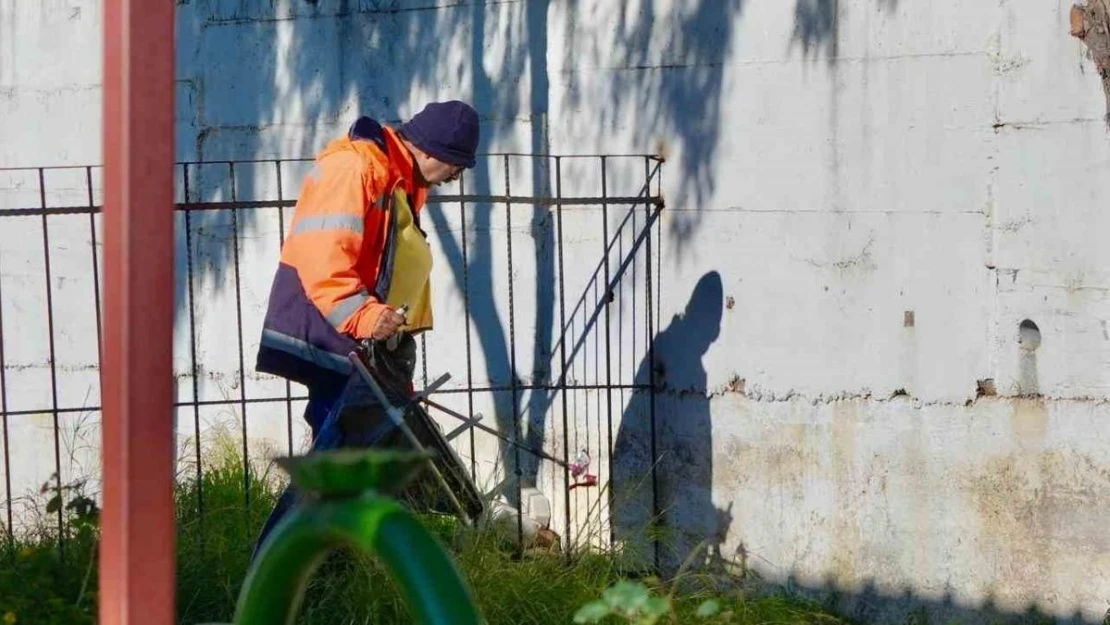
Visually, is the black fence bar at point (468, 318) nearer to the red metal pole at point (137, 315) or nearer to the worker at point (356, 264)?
the worker at point (356, 264)

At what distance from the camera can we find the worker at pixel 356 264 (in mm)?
4586

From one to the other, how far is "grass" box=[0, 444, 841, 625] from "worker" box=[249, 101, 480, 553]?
0.93 ft

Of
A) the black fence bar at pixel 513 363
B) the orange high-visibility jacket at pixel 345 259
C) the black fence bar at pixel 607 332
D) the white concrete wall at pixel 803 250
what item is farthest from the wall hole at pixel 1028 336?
the orange high-visibility jacket at pixel 345 259

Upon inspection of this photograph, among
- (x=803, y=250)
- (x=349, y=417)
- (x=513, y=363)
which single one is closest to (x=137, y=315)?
(x=349, y=417)

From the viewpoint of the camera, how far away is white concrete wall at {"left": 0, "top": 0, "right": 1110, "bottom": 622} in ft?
16.5

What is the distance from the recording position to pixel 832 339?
5578mm

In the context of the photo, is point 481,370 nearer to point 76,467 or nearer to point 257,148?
point 257,148

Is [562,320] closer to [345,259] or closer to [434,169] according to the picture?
[434,169]

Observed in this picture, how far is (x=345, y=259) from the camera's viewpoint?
4586 millimetres

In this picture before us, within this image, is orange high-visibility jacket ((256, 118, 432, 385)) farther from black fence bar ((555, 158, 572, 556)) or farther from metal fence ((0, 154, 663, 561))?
black fence bar ((555, 158, 572, 556))

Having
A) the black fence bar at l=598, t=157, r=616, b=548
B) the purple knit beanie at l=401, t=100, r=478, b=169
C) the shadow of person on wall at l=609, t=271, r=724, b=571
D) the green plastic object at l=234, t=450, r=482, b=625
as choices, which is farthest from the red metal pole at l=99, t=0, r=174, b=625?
the black fence bar at l=598, t=157, r=616, b=548

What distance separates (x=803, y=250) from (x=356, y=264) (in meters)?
1.72

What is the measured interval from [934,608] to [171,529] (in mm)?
3719

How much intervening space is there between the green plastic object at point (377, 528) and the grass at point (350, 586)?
2644 mm
